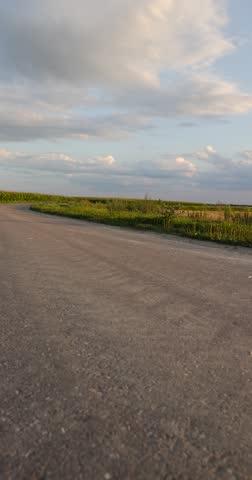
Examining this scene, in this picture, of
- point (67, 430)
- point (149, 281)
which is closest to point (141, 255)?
point (149, 281)

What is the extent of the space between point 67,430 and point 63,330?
1634 millimetres

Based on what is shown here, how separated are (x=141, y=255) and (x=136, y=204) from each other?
21051mm

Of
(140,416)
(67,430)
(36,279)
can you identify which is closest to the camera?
(67,430)

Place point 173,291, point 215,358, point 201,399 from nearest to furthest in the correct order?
point 201,399
point 215,358
point 173,291

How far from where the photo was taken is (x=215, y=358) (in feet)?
10.6

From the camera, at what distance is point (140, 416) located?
7.76 feet

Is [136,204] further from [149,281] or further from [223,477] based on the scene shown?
[223,477]

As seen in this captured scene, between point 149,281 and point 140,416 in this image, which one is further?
point 149,281

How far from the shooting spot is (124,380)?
2.81 m

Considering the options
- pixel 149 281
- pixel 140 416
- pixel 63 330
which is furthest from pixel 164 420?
pixel 149 281

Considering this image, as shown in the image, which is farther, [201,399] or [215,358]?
[215,358]

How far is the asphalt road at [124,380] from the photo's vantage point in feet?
6.56

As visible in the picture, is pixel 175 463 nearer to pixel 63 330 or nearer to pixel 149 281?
pixel 63 330

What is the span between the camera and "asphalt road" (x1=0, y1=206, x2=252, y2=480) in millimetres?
1999
